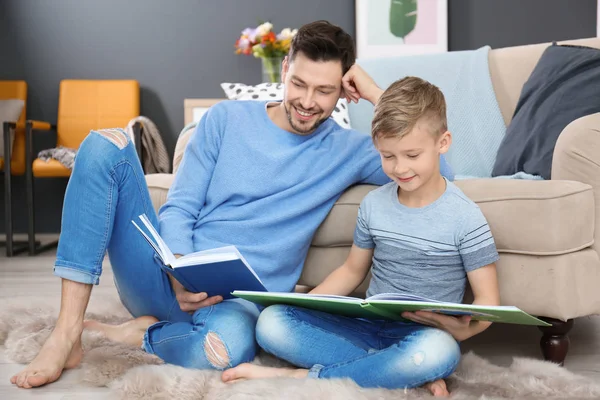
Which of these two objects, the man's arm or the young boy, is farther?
the man's arm

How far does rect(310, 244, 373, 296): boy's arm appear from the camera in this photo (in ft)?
4.97

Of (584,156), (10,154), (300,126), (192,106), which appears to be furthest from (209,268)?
(192,106)

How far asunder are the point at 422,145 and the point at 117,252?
2.24 feet

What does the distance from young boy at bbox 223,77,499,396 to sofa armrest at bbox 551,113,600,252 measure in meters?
0.37

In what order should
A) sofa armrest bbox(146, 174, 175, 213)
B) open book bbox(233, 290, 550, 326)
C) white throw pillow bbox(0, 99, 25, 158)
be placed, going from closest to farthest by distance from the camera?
open book bbox(233, 290, 550, 326) < sofa armrest bbox(146, 174, 175, 213) < white throw pillow bbox(0, 99, 25, 158)

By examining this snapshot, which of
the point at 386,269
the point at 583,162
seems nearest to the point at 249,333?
the point at 386,269

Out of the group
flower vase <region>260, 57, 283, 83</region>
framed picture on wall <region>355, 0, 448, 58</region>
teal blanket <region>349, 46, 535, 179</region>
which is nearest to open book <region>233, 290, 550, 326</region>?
teal blanket <region>349, 46, 535, 179</region>

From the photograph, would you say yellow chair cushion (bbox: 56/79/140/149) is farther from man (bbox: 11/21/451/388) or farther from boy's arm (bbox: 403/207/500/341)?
boy's arm (bbox: 403/207/500/341)

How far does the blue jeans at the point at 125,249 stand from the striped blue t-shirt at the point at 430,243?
1.05ft

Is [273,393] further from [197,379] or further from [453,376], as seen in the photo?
[453,376]

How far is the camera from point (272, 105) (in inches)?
66.1

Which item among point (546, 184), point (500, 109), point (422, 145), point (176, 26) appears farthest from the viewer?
point (176, 26)

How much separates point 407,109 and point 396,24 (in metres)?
3.24

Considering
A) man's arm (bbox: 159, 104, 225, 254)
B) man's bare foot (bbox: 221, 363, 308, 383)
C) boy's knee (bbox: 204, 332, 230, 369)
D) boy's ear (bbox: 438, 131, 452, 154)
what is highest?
boy's ear (bbox: 438, 131, 452, 154)
